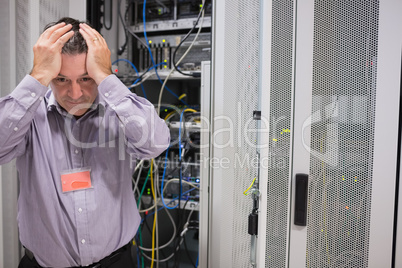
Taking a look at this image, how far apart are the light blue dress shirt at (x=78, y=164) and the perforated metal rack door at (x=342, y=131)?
1.91 ft

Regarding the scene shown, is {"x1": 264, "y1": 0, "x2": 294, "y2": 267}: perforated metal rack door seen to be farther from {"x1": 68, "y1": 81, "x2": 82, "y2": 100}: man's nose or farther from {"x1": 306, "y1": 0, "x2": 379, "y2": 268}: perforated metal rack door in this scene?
{"x1": 68, "y1": 81, "x2": 82, "y2": 100}: man's nose

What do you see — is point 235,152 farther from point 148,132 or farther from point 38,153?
point 38,153

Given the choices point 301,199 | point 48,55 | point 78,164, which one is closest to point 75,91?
point 48,55

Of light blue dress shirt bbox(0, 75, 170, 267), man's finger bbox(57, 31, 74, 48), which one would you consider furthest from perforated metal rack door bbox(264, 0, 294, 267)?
man's finger bbox(57, 31, 74, 48)

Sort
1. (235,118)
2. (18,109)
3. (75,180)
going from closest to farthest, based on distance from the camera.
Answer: (18,109)
(75,180)
(235,118)

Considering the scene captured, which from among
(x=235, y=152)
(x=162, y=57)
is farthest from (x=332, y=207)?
(x=162, y=57)

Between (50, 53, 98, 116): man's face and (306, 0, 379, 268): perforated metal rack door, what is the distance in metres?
0.81

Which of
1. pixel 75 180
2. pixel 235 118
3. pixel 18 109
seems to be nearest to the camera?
pixel 18 109

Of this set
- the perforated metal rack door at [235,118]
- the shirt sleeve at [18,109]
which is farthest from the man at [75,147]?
the perforated metal rack door at [235,118]

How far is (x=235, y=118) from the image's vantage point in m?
1.09

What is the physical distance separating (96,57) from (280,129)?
2.24 ft

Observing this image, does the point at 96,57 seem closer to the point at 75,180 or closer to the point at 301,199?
the point at 75,180

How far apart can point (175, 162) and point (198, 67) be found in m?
0.62

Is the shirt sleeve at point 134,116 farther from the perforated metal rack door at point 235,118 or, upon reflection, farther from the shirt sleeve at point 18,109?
the perforated metal rack door at point 235,118
